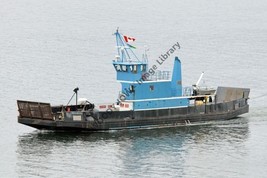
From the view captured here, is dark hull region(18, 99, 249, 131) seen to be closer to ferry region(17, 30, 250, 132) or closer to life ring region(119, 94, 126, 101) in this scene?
ferry region(17, 30, 250, 132)

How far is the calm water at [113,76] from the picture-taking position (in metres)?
58.0

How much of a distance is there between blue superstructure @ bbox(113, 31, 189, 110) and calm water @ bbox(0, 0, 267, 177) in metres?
2.35

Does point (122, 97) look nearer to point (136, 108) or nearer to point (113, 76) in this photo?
point (136, 108)

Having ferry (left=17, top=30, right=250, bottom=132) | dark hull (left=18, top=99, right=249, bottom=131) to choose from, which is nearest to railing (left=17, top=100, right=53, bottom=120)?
ferry (left=17, top=30, right=250, bottom=132)

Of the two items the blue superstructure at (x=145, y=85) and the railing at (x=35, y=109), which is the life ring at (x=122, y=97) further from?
the railing at (x=35, y=109)

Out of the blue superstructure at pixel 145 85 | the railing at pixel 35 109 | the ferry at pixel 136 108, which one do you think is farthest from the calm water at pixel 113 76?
the blue superstructure at pixel 145 85

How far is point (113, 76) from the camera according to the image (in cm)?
9269

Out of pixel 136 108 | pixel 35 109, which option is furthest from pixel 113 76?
pixel 35 109

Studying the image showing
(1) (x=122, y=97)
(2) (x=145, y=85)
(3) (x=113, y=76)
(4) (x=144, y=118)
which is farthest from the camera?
(3) (x=113, y=76)

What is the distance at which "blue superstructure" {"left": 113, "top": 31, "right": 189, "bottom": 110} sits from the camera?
6875 centimetres

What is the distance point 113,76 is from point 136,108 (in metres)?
24.7

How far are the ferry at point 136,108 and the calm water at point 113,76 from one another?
0.93m

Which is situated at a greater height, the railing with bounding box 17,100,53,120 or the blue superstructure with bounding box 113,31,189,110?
the blue superstructure with bounding box 113,31,189,110

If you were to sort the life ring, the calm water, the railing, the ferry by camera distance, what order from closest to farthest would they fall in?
the calm water < the railing < the ferry < the life ring
